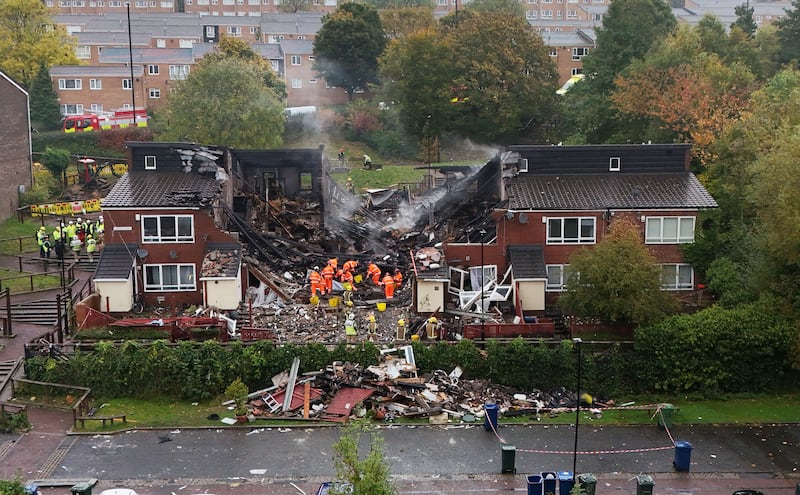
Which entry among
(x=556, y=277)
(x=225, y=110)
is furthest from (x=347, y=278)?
(x=225, y=110)

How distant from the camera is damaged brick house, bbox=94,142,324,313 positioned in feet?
142

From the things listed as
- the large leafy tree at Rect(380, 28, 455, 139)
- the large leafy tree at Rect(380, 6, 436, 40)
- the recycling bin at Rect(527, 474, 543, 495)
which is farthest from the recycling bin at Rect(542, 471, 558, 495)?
the large leafy tree at Rect(380, 6, 436, 40)

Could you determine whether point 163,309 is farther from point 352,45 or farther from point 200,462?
point 352,45

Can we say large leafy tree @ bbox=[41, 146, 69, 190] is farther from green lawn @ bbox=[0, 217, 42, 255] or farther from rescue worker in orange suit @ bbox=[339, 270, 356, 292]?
rescue worker in orange suit @ bbox=[339, 270, 356, 292]

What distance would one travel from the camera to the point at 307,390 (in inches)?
1435

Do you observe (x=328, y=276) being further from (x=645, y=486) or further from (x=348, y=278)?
(x=645, y=486)

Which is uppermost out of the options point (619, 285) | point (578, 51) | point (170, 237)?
point (578, 51)

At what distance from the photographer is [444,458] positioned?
32.5 metres

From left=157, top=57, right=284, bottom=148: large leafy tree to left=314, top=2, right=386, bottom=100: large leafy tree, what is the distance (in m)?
19.5

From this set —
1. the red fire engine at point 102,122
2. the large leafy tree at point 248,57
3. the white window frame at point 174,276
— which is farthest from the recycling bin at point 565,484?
the red fire engine at point 102,122

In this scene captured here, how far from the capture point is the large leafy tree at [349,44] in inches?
3391

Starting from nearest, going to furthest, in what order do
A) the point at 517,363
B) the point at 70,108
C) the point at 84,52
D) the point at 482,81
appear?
the point at 517,363, the point at 482,81, the point at 70,108, the point at 84,52

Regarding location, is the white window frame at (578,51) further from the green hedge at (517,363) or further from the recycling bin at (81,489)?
the recycling bin at (81,489)

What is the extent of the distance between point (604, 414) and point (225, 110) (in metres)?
37.7
